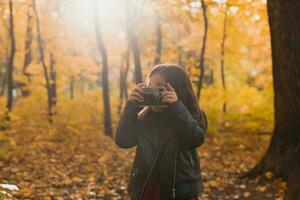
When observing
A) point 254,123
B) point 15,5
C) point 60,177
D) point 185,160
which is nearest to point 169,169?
point 185,160

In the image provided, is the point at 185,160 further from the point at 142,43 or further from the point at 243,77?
the point at 243,77

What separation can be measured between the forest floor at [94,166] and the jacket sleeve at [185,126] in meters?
2.91

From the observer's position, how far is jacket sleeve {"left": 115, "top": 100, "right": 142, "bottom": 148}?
3.16m

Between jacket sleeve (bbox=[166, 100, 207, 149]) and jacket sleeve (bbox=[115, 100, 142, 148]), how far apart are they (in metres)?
0.29

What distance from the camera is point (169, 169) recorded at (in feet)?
9.69

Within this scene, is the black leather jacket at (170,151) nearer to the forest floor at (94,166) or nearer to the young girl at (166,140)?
the young girl at (166,140)

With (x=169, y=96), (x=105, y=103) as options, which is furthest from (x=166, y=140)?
(x=105, y=103)

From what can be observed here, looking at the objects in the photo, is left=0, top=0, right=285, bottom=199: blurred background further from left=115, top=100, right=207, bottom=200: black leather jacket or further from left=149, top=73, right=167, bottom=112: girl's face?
left=149, top=73, right=167, bottom=112: girl's face

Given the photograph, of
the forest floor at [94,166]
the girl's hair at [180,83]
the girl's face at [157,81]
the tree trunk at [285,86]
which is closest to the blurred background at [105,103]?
the forest floor at [94,166]

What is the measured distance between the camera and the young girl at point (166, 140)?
2.97 m

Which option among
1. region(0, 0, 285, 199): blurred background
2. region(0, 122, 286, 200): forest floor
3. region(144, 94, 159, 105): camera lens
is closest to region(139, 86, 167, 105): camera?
region(144, 94, 159, 105): camera lens

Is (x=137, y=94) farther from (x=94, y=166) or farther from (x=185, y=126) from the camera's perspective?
(x=94, y=166)

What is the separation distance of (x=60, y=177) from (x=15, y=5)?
1121 cm

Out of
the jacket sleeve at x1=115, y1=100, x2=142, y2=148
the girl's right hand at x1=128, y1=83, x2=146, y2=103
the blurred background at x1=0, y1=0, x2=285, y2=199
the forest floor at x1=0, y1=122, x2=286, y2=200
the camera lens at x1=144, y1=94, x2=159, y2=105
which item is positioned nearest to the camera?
the camera lens at x1=144, y1=94, x2=159, y2=105
